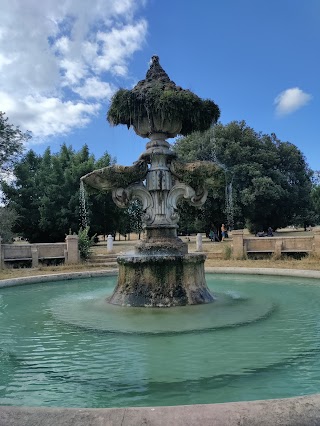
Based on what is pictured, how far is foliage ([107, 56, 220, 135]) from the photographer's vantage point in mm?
8688

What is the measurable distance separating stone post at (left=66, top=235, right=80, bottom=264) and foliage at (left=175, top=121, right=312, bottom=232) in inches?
804

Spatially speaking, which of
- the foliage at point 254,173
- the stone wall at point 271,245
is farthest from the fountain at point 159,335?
the foliage at point 254,173

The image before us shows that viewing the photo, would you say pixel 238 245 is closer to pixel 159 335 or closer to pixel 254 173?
pixel 159 335

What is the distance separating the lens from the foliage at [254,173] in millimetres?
39969

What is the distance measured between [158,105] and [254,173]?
33.3 meters

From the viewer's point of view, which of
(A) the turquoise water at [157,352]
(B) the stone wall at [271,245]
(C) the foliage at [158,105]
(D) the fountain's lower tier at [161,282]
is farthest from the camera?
(B) the stone wall at [271,245]

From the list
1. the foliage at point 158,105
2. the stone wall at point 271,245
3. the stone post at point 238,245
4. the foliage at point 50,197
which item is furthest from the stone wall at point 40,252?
the foliage at point 50,197

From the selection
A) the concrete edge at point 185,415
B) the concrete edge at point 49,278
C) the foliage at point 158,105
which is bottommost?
the concrete edge at point 49,278

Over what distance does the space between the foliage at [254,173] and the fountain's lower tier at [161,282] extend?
96.8 feet

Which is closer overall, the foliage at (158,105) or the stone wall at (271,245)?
the foliage at (158,105)

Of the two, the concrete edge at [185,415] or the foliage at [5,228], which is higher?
the foliage at [5,228]

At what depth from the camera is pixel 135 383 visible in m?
3.83

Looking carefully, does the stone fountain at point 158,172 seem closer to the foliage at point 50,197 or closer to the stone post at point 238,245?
the stone post at point 238,245

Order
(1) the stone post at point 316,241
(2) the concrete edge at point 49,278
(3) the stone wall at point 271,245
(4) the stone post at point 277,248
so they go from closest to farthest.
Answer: (2) the concrete edge at point 49,278
(1) the stone post at point 316,241
(3) the stone wall at point 271,245
(4) the stone post at point 277,248
